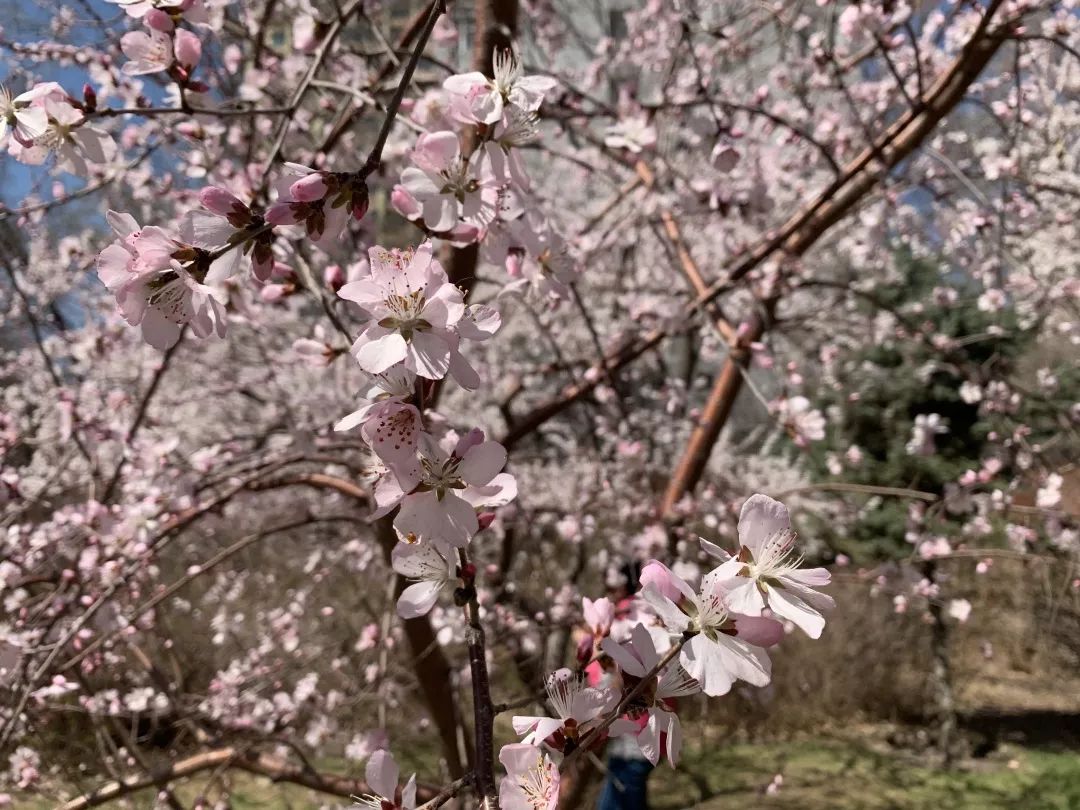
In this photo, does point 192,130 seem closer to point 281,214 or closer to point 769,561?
point 281,214

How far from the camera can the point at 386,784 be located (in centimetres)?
55

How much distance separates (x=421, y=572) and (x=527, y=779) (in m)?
0.20

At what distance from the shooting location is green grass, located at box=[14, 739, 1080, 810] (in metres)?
3.74

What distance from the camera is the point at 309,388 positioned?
16.5 ft

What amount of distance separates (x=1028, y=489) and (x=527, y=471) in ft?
10.1

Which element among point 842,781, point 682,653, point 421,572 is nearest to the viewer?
point 682,653

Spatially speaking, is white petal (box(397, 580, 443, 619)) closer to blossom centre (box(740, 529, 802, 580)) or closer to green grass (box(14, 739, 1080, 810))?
blossom centre (box(740, 529, 802, 580))

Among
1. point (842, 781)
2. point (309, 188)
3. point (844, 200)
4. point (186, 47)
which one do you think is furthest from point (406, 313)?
point (842, 781)

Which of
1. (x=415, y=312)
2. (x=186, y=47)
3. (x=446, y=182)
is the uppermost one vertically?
(x=186, y=47)

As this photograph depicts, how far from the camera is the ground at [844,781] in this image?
3740mm

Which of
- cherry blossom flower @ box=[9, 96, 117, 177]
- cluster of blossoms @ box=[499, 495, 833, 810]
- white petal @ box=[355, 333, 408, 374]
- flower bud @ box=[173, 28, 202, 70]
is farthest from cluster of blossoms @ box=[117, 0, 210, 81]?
cluster of blossoms @ box=[499, 495, 833, 810]

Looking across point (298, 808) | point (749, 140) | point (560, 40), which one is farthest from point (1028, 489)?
point (298, 808)

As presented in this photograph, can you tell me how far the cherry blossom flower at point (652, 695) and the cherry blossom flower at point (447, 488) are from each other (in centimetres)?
14

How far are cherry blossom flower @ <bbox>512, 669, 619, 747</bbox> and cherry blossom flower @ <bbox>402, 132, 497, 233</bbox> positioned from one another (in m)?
0.46
